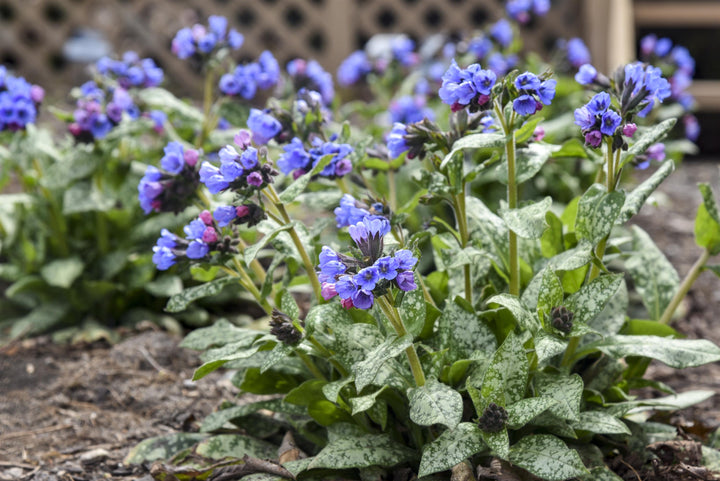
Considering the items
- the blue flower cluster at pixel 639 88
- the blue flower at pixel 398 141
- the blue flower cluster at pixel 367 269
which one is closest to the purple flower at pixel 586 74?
the blue flower cluster at pixel 639 88

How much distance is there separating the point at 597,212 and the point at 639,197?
0.11 m

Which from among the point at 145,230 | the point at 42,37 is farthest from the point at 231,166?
the point at 42,37

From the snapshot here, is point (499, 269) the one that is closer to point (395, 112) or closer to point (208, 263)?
point (208, 263)

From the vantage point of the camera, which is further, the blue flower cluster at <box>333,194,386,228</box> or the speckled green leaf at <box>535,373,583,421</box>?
the blue flower cluster at <box>333,194,386,228</box>

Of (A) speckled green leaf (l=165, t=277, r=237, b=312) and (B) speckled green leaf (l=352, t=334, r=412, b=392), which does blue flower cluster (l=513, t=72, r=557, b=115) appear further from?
(A) speckled green leaf (l=165, t=277, r=237, b=312)

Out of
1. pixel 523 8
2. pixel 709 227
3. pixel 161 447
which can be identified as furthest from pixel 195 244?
pixel 523 8

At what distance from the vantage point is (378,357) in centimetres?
162

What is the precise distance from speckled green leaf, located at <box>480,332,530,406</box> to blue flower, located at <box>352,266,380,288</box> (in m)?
0.41

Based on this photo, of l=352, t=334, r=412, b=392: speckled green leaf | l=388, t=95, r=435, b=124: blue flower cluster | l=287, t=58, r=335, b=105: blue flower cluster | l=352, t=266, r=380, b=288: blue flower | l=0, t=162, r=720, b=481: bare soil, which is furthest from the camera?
l=388, t=95, r=435, b=124: blue flower cluster

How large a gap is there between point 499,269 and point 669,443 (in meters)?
0.60

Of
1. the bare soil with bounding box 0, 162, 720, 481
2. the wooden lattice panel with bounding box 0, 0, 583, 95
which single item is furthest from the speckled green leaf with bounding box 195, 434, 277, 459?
the wooden lattice panel with bounding box 0, 0, 583, 95

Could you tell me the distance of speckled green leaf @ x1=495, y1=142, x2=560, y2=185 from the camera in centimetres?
192

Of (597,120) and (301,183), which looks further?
(301,183)

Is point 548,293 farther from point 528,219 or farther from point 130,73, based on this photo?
point 130,73
